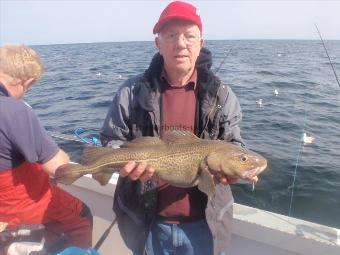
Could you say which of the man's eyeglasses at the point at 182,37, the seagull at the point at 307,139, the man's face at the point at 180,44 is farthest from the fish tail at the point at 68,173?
the seagull at the point at 307,139

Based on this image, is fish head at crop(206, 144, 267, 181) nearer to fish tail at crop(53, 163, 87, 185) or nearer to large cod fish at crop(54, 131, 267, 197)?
large cod fish at crop(54, 131, 267, 197)

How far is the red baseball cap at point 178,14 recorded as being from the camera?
2881 mm

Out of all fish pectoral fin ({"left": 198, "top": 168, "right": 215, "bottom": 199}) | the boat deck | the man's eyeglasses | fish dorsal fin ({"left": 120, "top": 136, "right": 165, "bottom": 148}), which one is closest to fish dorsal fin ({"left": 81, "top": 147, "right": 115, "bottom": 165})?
fish dorsal fin ({"left": 120, "top": 136, "right": 165, "bottom": 148})

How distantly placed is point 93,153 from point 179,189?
32.4 inches

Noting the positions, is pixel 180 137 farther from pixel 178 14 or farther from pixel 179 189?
pixel 178 14

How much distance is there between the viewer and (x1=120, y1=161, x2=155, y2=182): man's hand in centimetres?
284

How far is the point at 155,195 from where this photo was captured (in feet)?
9.88

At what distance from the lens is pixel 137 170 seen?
9.32 feet

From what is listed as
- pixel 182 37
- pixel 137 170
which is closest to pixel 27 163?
pixel 137 170

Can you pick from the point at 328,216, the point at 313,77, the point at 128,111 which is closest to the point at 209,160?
the point at 128,111

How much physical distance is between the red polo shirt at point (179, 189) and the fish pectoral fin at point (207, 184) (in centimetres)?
27

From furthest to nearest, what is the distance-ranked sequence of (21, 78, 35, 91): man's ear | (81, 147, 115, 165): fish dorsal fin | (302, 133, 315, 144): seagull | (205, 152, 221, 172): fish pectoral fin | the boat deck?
(302, 133, 315, 144): seagull → the boat deck → (21, 78, 35, 91): man's ear → (81, 147, 115, 165): fish dorsal fin → (205, 152, 221, 172): fish pectoral fin

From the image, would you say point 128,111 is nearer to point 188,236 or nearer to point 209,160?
point 209,160

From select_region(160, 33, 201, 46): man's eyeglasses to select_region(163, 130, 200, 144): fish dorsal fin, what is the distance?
0.74 metres
